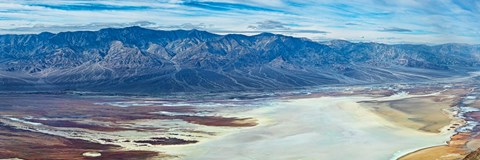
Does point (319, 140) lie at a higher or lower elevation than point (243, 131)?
higher

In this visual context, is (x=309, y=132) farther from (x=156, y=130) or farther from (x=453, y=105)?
(x=453, y=105)

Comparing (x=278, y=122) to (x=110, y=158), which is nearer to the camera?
(x=110, y=158)

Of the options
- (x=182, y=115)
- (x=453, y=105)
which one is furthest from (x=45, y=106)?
(x=453, y=105)

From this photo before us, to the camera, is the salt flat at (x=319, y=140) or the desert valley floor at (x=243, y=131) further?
the desert valley floor at (x=243, y=131)

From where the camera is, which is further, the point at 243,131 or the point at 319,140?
the point at 243,131

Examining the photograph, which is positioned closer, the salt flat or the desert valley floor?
the salt flat

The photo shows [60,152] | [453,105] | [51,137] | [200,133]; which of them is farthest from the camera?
[453,105]

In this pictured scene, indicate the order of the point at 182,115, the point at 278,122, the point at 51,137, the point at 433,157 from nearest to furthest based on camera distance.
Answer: the point at 433,157 → the point at 51,137 → the point at 278,122 → the point at 182,115
